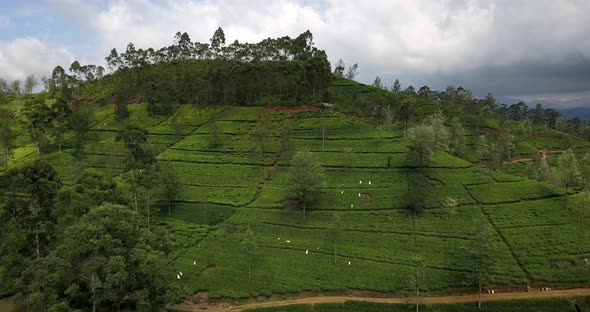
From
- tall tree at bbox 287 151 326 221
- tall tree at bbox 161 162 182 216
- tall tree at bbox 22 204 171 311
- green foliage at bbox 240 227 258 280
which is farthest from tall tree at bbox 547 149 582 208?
tall tree at bbox 161 162 182 216

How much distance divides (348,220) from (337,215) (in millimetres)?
3099

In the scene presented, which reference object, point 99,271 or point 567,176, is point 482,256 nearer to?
point 567,176

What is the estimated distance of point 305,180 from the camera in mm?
74625

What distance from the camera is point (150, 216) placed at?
73.6 metres

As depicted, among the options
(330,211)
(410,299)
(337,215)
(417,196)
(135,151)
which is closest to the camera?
(410,299)

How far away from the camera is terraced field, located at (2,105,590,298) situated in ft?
183

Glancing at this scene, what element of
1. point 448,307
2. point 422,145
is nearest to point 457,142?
point 422,145

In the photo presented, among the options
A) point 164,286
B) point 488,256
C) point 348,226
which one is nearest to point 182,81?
point 348,226

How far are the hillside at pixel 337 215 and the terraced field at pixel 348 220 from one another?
24 cm

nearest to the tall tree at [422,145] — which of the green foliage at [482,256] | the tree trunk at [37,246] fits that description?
the green foliage at [482,256]

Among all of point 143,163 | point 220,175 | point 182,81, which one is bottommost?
point 220,175

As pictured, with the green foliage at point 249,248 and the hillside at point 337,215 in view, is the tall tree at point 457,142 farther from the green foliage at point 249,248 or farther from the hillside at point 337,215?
the green foliage at point 249,248

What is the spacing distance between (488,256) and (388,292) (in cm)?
1470

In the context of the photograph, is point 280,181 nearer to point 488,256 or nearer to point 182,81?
point 488,256
